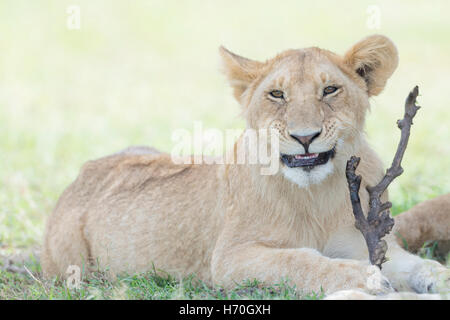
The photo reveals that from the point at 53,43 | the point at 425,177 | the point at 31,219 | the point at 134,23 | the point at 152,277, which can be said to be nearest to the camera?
the point at 152,277

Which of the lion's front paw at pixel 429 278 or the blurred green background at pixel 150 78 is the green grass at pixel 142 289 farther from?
the blurred green background at pixel 150 78

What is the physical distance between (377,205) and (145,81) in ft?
35.3

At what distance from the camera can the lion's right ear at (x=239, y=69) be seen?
4.42 m

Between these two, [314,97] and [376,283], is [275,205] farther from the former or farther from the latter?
[376,283]

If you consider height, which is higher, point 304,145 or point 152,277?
point 304,145

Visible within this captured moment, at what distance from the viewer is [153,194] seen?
5074mm

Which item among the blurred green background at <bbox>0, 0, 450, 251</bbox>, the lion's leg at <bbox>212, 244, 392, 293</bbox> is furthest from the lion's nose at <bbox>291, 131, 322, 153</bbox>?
the blurred green background at <bbox>0, 0, 450, 251</bbox>

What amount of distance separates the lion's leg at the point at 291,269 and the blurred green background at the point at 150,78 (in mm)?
2415

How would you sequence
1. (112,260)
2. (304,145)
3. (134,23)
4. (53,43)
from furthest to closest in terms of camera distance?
(134,23)
(53,43)
(112,260)
(304,145)

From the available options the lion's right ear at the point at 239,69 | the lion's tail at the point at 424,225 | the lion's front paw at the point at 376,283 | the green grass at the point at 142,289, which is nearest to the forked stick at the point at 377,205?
the lion's front paw at the point at 376,283

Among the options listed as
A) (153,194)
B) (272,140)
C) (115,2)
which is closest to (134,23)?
(115,2)
